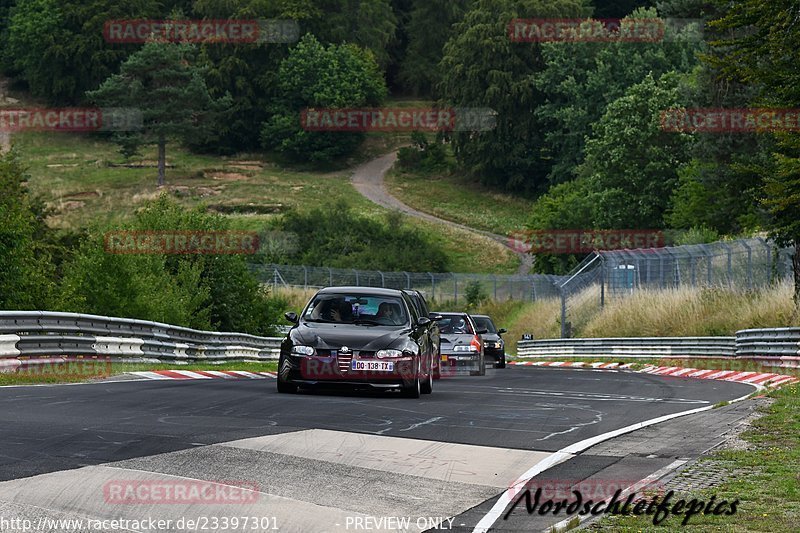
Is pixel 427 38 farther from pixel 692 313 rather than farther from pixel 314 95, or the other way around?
pixel 692 313

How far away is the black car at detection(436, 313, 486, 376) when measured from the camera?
93.4ft

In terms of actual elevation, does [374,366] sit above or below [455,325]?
above

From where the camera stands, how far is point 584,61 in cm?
10644

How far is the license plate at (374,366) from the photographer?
17672mm

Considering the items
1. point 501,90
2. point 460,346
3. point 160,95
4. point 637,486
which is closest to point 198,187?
point 160,95

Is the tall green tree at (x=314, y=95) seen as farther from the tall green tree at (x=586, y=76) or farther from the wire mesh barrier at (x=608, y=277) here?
the wire mesh barrier at (x=608, y=277)

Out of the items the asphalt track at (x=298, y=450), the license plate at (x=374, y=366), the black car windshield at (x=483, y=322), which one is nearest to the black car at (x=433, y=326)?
the asphalt track at (x=298, y=450)

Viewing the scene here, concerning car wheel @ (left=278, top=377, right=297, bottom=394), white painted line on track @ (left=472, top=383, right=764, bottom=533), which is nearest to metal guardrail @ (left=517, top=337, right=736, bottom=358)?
car wheel @ (left=278, top=377, right=297, bottom=394)

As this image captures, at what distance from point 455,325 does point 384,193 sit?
264ft

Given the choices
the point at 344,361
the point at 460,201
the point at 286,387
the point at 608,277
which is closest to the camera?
the point at 344,361

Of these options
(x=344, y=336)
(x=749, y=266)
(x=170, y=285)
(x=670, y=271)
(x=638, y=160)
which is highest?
(x=638, y=160)

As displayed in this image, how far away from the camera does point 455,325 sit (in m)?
28.9

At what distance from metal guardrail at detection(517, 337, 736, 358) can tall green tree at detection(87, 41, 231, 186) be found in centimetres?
6634

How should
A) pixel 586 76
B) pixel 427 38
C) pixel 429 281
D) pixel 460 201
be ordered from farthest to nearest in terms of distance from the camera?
pixel 427 38 < pixel 460 201 < pixel 586 76 < pixel 429 281
